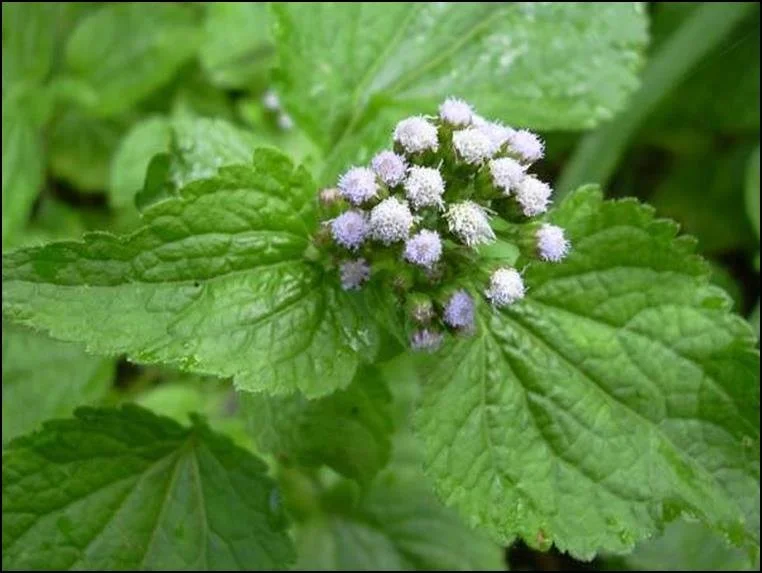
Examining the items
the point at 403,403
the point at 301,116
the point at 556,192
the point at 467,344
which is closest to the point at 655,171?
the point at 556,192

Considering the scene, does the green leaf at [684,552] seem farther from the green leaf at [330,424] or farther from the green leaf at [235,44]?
the green leaf at [235,44]

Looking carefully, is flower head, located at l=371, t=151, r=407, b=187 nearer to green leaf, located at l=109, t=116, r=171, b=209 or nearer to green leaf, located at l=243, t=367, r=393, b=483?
green leaf, located at l=243, t=367, r=393, b=483

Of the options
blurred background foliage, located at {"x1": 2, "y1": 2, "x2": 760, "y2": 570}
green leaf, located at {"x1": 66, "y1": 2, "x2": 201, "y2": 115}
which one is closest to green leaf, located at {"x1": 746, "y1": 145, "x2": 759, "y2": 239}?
blurred background foliage, located at {"x1": 2, "y1": 2, "x2": 760, "y2": 570}

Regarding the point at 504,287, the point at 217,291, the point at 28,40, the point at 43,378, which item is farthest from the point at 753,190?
the point at 28,40

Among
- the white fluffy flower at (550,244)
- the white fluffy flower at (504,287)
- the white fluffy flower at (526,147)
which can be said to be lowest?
the white fluffy flower at (504,287)

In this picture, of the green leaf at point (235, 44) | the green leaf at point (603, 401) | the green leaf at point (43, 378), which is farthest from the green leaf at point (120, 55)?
the green leaf at point (603, 401)

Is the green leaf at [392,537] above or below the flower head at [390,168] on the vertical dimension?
below
